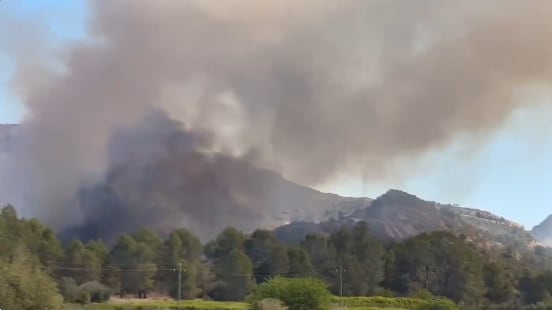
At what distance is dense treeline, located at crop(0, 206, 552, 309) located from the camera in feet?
321

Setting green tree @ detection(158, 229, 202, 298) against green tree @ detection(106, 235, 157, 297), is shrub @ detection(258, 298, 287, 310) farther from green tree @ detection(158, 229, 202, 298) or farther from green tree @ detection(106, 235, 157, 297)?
green tree @ detection(158, 229, 202, 298)

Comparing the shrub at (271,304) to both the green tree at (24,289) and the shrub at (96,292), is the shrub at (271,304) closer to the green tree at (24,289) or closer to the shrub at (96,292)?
the green tree at (24,289)

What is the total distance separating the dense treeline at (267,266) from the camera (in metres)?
97.9

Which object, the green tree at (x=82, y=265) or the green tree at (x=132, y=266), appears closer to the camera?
the green tree at (x=82, y=265)

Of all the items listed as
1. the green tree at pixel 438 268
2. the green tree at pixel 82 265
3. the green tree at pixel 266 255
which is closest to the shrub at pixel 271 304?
the green tree at pixel 82 265

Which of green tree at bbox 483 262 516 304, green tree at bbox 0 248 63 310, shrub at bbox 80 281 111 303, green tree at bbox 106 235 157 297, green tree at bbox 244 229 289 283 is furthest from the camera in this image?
green tree at bbox 244 229 289 283

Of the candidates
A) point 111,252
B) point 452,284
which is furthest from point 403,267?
point 111,252

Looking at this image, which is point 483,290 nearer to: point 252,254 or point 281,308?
point 252,254

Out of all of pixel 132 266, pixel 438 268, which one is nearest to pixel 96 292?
pixel 132 266

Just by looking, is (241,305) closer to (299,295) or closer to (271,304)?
(299,295)

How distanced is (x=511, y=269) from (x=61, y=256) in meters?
67.9

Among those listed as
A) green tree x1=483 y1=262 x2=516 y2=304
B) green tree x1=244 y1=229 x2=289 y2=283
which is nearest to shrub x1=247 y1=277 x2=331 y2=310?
green tree x1=244 y1=229 x2=289 y2=283

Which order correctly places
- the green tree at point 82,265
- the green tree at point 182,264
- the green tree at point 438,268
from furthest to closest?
the green tree at point 438,268 < the green tree at point 182,264 < the green tree at point 82,265

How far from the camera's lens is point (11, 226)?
95625 mm
